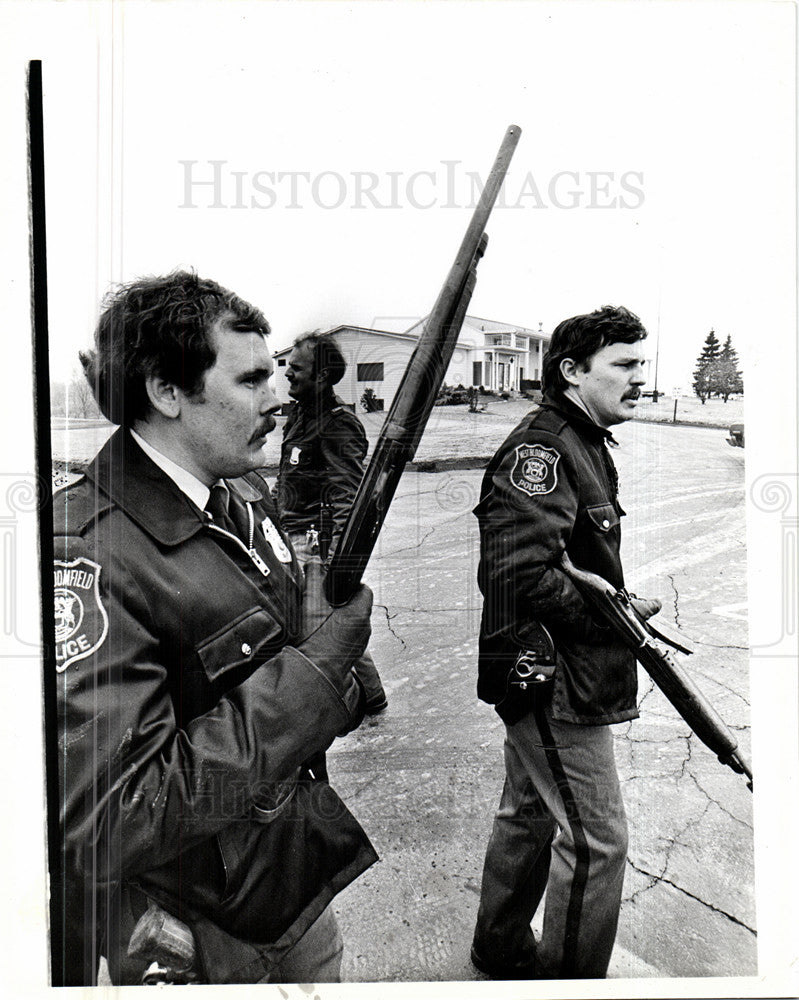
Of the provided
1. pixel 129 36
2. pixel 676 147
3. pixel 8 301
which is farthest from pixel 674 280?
pixel 8 301

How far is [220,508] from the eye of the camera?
2.15 m

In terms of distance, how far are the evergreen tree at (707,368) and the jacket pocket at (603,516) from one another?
1.39ft

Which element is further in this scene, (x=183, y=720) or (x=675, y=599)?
(x=675, y=599)

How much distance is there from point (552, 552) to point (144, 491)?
1148 mm

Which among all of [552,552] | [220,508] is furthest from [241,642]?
[552,552]

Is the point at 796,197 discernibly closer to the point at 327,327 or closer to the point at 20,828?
the point at 327,327

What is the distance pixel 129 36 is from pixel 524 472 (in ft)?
5.53

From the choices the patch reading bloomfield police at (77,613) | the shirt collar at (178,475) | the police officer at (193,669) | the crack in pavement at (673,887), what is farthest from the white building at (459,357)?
the crack in pavement at (673,887)

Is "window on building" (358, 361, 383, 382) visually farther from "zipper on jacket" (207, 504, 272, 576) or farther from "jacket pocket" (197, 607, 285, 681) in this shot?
"jacket pocket" (197, 607, 285, 681)

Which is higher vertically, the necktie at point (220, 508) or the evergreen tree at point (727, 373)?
the evergreen tree at point (727, 373)

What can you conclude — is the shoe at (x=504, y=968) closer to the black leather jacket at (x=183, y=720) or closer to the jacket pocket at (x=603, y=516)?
the black leather jacket at (x=183, y=720)

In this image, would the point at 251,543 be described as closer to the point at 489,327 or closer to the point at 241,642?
the point at 241,642

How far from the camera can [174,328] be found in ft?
7.03

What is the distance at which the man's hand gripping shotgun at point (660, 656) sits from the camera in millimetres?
2285
